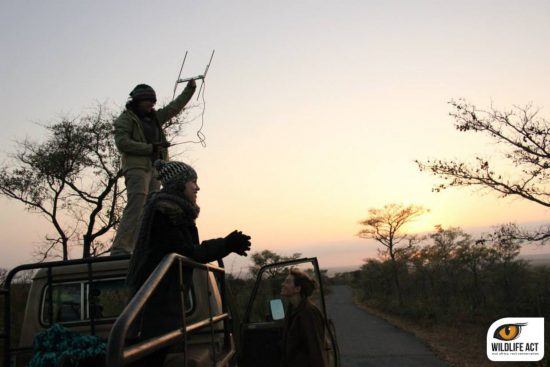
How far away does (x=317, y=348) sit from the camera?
387 cm

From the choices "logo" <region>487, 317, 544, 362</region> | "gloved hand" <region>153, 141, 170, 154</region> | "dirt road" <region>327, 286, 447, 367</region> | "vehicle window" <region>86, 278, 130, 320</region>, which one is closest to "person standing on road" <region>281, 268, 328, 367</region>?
"vehicle window" <region>86, 278, 130, 320</region>

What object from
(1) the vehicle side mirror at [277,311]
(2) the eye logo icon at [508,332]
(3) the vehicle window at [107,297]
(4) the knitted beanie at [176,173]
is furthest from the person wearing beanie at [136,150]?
(2) the eye logo icon at [508,332]

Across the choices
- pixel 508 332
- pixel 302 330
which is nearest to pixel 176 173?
pixel 302 330

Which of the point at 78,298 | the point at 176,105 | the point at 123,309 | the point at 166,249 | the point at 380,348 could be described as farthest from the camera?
the point at 380,348

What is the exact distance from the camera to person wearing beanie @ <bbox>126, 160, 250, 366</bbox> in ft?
7.43

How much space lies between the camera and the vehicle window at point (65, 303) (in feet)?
12.3

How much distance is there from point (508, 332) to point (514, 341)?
275 mm

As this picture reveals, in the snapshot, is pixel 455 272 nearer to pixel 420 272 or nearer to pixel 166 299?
pixel 420 272

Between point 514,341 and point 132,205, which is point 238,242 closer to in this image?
point 132,205

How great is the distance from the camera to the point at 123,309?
9.32ft

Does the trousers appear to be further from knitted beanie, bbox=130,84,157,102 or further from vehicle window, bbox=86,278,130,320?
knitted beanie, bbox=130,84,157,102

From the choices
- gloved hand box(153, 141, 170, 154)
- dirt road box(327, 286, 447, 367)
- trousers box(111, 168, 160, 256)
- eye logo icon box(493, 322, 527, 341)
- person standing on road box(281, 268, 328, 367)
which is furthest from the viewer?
dirt road box(327, 286, 447, 367)

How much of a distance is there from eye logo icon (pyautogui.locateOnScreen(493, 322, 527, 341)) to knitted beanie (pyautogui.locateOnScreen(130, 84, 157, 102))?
1018 centimetres

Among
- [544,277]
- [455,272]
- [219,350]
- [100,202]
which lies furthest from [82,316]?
[455,272]
